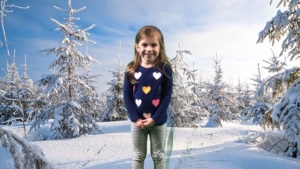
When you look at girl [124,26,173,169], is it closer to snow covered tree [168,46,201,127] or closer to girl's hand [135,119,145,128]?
girl's hand [135,119,145,128]

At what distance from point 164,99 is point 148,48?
22.3 inches

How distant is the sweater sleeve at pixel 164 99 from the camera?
1.87 metres

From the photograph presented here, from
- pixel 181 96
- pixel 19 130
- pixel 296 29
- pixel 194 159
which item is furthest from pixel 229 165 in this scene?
pixel 19 130

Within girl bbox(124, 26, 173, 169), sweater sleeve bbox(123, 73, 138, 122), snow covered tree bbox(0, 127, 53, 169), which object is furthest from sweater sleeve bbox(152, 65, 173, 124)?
snow covered tree bbox(0, 127, 53, 169)

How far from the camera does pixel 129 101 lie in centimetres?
198

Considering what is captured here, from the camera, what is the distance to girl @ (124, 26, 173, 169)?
6.33ft

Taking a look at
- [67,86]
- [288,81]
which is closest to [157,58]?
[288,81]

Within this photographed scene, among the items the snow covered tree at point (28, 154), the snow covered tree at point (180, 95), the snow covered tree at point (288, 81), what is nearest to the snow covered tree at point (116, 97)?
the snow covered tree at point (180, 95)

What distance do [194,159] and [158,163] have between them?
181cm

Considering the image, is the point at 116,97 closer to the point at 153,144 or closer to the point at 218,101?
the point at 218,101

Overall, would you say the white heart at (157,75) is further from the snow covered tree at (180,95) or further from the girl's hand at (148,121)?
the snow covered tree at (180,95)

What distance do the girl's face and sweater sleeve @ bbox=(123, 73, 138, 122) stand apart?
12.0 inches

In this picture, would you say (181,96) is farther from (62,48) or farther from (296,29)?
(62,48)

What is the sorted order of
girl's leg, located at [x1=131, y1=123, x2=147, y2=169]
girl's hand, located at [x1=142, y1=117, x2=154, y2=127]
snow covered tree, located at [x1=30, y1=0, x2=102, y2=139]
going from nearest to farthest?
girl's hand, located at [x1=142, y1=117, x2=154, y2=127], girl's leg, located at [x1=131, y1=123, x2=147, y2=169], snow covered tree, located at [x1=30, y1=0, x2=102, y2=139]
